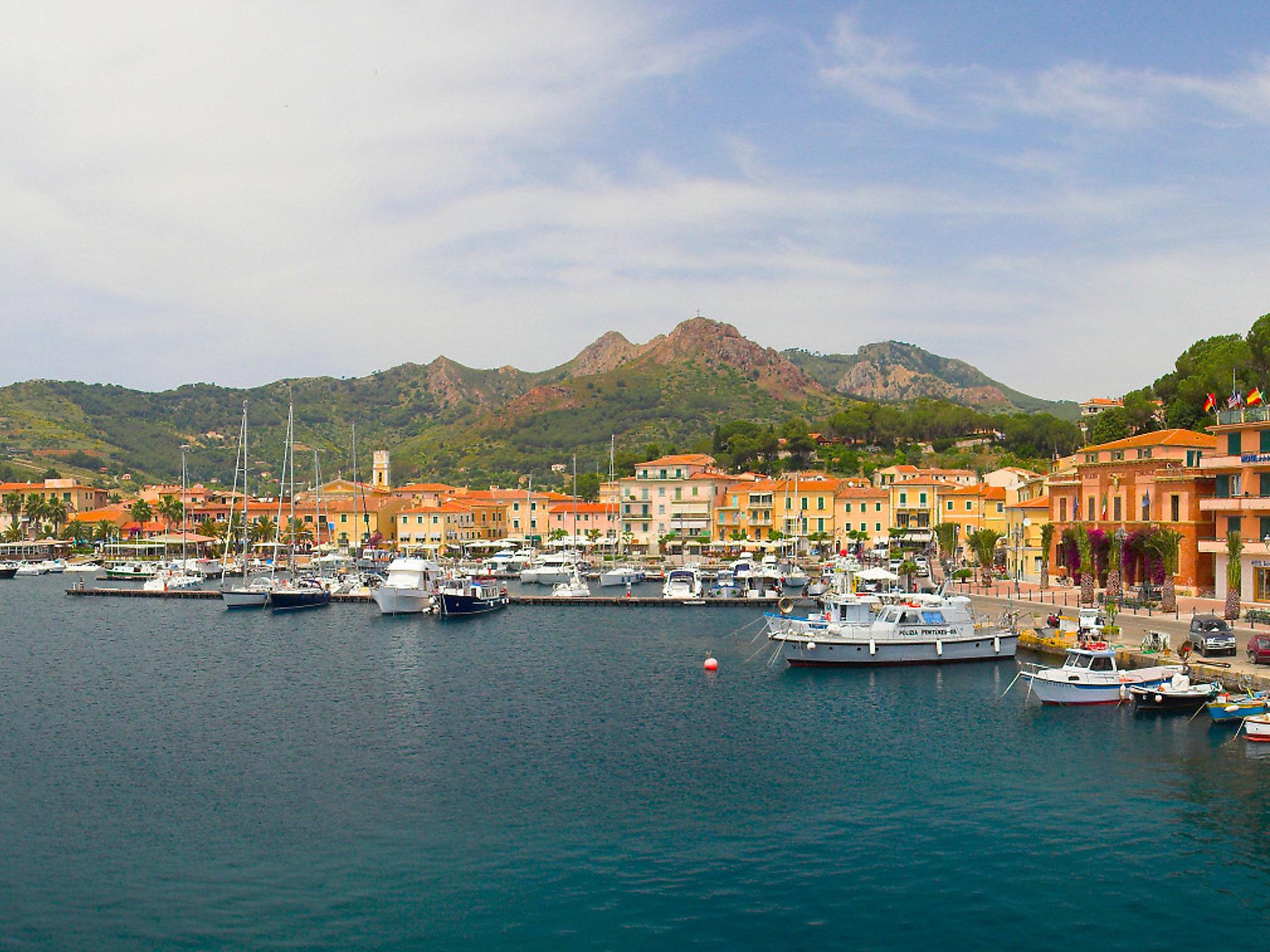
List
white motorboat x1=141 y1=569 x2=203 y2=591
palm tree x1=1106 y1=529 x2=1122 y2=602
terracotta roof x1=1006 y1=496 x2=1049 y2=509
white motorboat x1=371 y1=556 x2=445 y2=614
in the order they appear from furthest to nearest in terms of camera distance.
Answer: white motorboat x1=141 y1=569 x2=203 y2=591
terracotta roof x1=1006 y1=496 x2=1049 y2=509
white motorboat x1=371 y1=556 x2=445 y2=614
palm tree x1=1106 y1=529 x2=1122 y2=602

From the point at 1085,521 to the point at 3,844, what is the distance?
54.1 metres

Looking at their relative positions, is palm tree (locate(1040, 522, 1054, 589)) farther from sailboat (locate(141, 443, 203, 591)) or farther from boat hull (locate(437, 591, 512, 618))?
sailboat (locate(141, 443, 203, 591))

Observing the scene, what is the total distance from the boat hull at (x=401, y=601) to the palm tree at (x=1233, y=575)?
4521cm

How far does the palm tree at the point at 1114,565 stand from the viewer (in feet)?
175

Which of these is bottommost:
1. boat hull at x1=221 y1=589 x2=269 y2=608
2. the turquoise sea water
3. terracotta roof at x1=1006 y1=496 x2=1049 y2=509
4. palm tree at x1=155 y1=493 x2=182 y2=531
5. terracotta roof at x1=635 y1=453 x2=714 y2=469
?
the turquoise sea water

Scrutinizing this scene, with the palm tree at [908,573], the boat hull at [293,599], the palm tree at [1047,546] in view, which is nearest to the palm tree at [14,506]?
the boat hull at [293,599]

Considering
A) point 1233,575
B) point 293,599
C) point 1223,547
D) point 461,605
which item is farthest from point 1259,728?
point 293,599

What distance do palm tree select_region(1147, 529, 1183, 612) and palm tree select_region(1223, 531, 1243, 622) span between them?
2282 millimetres

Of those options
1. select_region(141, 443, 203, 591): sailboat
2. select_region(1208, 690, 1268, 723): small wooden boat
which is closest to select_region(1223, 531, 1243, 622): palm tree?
select_region(1208, 690, 1268, 723): small wooden boat

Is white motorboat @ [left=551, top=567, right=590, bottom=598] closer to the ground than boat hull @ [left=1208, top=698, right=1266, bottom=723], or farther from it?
farther from it

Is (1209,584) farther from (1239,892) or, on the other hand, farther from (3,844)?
(3,844)

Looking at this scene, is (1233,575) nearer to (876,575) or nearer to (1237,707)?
(1237,707)

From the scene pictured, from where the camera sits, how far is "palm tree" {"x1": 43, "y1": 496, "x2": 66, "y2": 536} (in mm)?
134625

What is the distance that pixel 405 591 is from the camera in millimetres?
67438
